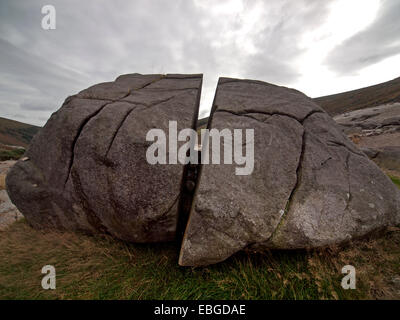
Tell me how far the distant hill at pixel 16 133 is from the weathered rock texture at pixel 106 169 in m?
144

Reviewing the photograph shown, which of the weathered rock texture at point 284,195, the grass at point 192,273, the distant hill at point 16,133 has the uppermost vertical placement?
the distant hill at point 16,133

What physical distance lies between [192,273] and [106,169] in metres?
2.68

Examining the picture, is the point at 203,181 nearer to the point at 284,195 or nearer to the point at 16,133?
the point at 284,195

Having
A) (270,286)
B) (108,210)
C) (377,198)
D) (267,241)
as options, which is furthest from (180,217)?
(377,198)

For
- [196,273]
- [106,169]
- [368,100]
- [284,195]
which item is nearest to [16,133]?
[106,169]

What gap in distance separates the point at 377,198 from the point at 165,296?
15.4 ft

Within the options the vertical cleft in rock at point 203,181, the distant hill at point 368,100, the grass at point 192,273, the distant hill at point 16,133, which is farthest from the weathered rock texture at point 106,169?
the distant hill at point 16,133

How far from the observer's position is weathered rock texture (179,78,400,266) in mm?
3490

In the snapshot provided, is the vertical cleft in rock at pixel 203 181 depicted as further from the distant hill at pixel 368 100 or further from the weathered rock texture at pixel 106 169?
the distant hill at pixel 368 100

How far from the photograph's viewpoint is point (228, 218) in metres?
3.49

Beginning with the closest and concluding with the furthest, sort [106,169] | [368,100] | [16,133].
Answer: [106,169] → [368,100] → [16,133]

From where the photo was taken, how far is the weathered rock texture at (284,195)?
3.49m

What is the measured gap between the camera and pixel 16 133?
127m

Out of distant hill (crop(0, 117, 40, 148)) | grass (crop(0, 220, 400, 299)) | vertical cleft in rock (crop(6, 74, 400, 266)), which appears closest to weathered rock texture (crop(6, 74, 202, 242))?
vertical cleft in rock (crop(6, 74, 400, 266))
